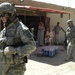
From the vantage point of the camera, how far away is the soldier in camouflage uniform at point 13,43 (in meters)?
3.30

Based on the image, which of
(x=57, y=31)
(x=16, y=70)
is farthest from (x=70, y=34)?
(x=57, y=31)

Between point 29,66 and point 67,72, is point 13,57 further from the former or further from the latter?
point 29,66

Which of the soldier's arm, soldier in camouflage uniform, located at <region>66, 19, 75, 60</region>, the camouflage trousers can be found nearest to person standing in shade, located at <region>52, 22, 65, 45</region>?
soldier in camouflage uniform, located at <region>66, 19, 75, 60</region>

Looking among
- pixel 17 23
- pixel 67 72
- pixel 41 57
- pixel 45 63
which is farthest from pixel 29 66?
pixel 17 23

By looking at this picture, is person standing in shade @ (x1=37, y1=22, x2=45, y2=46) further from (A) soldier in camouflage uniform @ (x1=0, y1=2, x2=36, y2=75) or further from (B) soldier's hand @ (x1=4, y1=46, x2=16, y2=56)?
(B) soldier's hand @ (x1=4, y1=46, x2=16, y2=56)

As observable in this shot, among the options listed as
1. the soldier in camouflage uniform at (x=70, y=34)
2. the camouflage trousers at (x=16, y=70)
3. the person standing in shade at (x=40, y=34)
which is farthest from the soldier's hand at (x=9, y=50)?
the person standing in shade at (x=40, y=34)

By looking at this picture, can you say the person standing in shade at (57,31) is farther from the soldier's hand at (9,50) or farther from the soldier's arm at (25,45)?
the soldier's hand at (9,50)

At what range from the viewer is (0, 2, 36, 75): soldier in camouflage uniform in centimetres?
330

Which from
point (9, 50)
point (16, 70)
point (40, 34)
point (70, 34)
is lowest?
point (40, 34)

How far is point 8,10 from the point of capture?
11.0 ft

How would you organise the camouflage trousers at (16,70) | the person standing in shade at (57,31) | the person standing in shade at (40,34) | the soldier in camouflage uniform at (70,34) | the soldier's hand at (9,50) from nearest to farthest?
the soldier's hand at (9,50)
the camouflage trousers at (16,70)
the soldier in camouflage uniform at (70,34)
the person standing in shade at (40,34)
the person standing in shade at (57,31)

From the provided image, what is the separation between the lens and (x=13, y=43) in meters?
3.42

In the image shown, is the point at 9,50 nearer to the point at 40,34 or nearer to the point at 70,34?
the point at 70,34

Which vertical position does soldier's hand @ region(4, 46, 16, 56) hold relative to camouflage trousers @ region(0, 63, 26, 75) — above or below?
above
